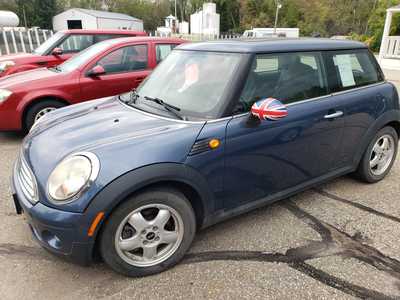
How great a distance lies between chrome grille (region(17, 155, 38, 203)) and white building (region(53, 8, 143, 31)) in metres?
40.9

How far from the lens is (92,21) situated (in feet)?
134

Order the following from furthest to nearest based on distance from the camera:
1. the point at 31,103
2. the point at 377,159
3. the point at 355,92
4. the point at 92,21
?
the point at 92,21
the point at 31,103
the point at 377,159
the point at 355,92

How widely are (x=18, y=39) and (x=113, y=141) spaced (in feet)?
42.8

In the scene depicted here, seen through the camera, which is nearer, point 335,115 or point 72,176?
point 72,176

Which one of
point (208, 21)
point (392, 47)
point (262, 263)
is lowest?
point (262, 263)

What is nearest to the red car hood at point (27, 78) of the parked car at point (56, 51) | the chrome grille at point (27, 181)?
the parked car at point (56, 51)

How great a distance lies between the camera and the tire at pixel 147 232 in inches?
83.3

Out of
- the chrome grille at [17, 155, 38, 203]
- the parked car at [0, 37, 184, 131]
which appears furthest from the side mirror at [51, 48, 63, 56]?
the chrome grille at [17, 155, 38, 203]

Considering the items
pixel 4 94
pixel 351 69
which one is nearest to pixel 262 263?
pixel 351 69

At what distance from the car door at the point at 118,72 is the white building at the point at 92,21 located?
123 ft

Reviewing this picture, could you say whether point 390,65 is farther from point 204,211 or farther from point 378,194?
point 204,211

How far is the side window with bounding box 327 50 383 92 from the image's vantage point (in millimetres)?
3162

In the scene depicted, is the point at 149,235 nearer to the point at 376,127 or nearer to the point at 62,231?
the point at 62,231

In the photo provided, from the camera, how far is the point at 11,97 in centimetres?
486
